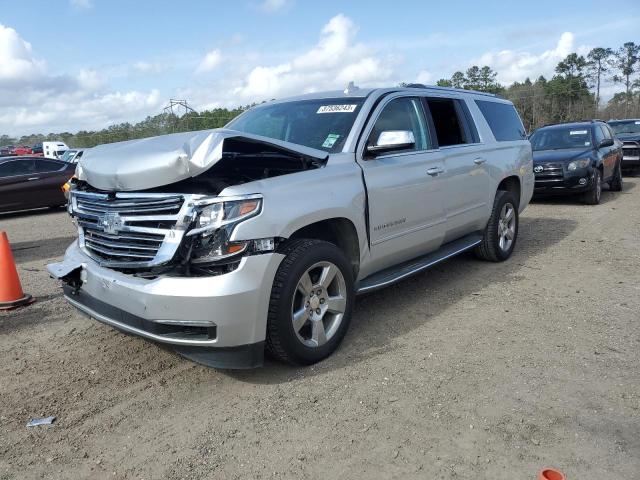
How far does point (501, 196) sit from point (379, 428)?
13.3ft

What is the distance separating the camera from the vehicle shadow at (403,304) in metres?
3.74

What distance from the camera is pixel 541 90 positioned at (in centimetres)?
3625

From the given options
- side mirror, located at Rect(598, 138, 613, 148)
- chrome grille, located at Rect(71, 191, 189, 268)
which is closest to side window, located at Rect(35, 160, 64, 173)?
chrome grille, located at Rect(71, 191, 189, 268)

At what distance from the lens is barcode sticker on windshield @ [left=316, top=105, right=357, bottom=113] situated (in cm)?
445

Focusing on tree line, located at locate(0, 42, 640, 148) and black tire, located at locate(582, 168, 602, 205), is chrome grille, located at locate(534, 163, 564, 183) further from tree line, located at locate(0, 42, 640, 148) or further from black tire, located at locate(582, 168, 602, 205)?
tree line, located at locate(0, 42, 640, 148)

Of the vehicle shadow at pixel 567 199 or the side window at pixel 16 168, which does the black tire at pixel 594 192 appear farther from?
the side window at pixel 16 168

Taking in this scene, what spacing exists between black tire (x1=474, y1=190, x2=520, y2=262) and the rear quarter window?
0.69 metres

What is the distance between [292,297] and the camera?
340 centimetres

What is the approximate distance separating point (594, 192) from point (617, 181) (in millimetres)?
2708

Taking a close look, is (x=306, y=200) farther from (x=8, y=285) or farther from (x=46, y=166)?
(x=46, y=166)

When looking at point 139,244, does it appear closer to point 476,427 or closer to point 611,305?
point 476,427

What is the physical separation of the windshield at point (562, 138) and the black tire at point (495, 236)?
20.1 feet

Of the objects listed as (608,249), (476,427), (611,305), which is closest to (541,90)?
(608,249)

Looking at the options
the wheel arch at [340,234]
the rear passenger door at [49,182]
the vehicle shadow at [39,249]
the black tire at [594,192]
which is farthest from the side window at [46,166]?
the black tire at [594,192]
